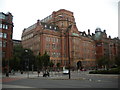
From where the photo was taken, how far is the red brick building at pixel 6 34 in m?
65.8

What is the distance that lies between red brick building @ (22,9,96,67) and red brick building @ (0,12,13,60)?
20597mm

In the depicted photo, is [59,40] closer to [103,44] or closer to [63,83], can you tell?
[103,44]

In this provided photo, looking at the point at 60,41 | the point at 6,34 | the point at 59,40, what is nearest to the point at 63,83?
the point at 6,34

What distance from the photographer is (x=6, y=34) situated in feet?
223

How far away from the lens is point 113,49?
137 m

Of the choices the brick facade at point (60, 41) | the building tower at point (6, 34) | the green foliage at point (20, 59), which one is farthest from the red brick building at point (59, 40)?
the building tower at point (6, 34)

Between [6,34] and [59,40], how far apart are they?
3396cm

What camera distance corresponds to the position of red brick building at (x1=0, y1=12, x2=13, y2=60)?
216ft

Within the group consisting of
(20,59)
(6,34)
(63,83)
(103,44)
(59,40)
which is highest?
(103,44)

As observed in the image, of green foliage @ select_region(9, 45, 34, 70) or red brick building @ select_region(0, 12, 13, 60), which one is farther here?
red brick building @ select_region(0, 12, 13, 60)

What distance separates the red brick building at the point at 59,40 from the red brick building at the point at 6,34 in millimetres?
20597

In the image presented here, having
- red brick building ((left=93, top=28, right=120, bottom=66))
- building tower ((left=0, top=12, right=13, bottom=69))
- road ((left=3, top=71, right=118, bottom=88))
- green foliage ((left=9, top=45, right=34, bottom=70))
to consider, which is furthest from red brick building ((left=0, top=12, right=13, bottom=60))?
red brick building ((left=93, top=28, right=120, bottom=66))

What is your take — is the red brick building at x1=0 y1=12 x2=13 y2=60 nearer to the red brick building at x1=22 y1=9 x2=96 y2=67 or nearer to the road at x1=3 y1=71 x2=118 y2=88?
the red brick building at x1=22 y1=9 x2=96 y2=67

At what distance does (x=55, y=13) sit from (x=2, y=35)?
1743 inches
